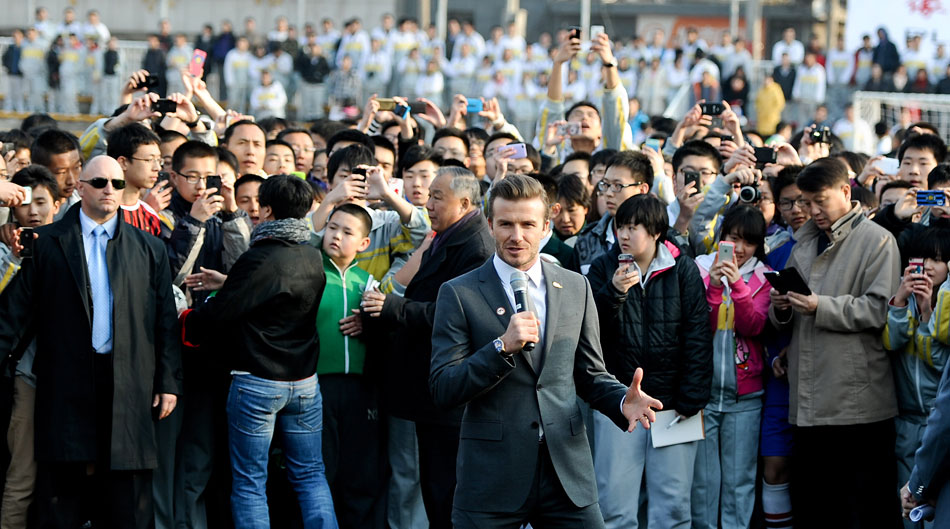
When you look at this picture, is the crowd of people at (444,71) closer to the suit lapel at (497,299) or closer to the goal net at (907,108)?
the goal net at (907,108)

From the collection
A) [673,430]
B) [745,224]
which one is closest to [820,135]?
[745,224]

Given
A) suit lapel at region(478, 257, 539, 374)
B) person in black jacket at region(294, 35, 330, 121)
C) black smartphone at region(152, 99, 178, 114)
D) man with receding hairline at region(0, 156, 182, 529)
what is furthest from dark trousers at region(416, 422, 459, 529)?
person in black jacket at region(294, 35, 330, 121)

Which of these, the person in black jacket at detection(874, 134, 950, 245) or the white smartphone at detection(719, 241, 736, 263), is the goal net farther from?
the white smartphone at detection(719, 241, 736, 263)

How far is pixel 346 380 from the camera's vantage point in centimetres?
692

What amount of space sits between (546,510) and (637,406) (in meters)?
0.56

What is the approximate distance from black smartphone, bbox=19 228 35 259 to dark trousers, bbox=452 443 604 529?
111 inches

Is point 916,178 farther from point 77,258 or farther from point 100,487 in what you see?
point 100,487

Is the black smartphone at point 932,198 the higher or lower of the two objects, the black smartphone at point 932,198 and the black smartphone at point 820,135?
the lower

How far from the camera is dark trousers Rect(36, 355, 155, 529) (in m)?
6.30

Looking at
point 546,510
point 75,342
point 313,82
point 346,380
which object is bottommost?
point 546,510

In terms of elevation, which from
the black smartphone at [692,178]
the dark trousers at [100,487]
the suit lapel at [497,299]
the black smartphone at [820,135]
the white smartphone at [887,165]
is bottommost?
the dark trousers at [100,487]

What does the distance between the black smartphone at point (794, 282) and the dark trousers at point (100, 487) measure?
11.8 ft

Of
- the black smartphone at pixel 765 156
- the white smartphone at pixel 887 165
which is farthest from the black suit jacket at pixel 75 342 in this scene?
the white smartphone at pixel 887 165

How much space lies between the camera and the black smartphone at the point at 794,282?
6637 millimetres
